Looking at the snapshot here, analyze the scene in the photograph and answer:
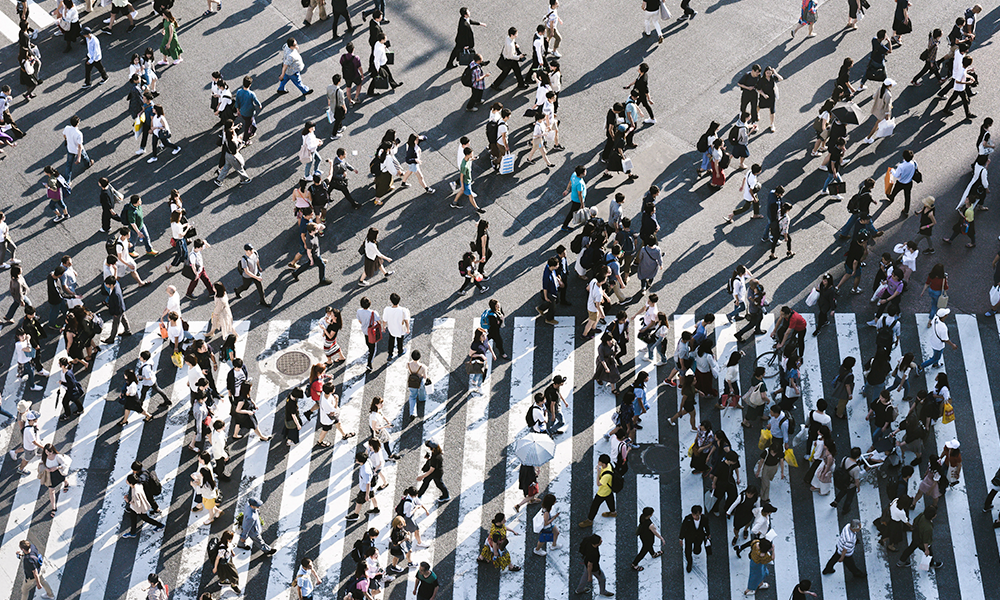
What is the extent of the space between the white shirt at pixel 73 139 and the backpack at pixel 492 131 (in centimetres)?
983

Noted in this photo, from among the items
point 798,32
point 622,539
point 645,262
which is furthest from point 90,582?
point 798,32

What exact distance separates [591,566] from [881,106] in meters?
14.8

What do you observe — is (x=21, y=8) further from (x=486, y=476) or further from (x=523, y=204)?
(x=486, y=476)

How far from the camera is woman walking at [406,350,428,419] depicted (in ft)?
75.4

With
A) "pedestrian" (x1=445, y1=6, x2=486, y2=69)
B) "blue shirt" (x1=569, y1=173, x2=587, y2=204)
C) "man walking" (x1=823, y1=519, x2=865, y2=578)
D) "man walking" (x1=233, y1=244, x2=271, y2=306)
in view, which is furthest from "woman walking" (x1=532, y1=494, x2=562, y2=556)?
"pedestrian" (x1=445, y1=6, x2=486, y2=69)

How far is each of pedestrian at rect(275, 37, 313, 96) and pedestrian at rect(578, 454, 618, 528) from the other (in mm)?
14681

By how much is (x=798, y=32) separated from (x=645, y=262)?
10894 mm

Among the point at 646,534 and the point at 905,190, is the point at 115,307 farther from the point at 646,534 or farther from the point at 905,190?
the point at 905,190

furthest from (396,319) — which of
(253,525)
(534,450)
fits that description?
(253,525)

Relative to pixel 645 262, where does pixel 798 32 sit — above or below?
above

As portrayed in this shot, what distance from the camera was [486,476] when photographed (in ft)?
74.1

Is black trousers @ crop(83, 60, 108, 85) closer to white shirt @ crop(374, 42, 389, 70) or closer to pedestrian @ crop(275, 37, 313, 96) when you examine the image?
pedestrian @ crop(275, 37, 313, 96)

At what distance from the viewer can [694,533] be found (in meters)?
20.4

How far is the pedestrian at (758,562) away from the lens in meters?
19.8
